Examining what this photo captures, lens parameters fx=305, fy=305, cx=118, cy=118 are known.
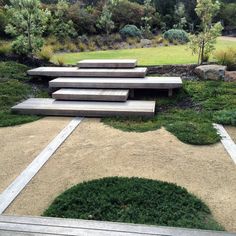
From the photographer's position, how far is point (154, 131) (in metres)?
4.61

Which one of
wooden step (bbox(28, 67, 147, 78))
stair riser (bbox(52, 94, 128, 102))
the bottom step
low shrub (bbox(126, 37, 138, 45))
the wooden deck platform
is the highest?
the wooden deck platform

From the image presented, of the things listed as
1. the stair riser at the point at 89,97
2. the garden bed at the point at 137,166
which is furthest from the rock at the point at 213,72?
the garden bed at the point at 137,166

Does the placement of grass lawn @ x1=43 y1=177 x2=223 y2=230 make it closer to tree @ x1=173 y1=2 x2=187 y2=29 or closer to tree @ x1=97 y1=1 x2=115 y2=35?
tree @ x1=97 y1=1 x2=115 y2=35

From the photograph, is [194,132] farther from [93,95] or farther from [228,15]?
[228,15]

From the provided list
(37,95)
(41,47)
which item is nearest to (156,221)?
(37,95)

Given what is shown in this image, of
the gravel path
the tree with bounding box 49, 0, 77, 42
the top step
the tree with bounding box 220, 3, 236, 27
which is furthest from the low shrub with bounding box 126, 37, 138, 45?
the tree with bounding box 220, 3, 236, 27

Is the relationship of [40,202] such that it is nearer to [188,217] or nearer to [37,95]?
[188,217]

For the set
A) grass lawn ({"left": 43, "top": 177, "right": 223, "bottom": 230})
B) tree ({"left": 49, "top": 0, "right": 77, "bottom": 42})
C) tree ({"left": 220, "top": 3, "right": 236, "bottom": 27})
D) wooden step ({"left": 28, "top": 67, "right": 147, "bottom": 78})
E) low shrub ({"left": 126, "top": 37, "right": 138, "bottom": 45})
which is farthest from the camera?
tree ({"left": 220, "top": 3, "right": 236, "bottom": 27})

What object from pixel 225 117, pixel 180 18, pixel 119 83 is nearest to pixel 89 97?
pixel 119 83

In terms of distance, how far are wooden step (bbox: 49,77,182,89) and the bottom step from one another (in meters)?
0.53

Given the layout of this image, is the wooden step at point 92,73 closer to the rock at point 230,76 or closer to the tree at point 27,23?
the tree at point 27,23

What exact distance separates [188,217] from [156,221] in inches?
10.9

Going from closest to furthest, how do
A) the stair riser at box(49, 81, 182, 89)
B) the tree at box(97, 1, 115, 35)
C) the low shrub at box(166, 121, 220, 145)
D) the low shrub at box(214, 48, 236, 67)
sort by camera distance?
the low shrub at box(166, 121, 220, 145)
the stair riser at box(49, 81, 182, 89)
the low shrub at box(214, 48, 236, 67)
the tree at box(97, 1, 115, 35)

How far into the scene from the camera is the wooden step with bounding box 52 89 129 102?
5.78 meters
